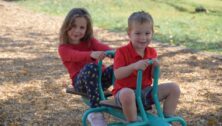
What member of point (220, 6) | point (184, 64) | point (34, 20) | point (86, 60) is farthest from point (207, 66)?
point (220, 6)

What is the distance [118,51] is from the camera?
3320 mm

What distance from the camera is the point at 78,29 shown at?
3.85 metres

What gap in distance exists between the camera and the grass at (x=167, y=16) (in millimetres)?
10047

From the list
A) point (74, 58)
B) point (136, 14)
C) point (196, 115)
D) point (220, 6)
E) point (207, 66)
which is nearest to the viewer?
point (136, 14)

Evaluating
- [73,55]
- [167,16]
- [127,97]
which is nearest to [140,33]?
[127,97]

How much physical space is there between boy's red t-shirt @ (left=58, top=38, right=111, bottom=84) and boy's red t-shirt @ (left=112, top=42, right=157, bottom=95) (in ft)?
1.30

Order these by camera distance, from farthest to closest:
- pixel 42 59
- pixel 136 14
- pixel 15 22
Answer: pixel 15 22 → pixel 42 59 → pixel 136 14

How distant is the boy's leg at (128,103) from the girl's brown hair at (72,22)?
951mm

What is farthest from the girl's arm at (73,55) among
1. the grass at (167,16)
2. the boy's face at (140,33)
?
the grass at (167,16)

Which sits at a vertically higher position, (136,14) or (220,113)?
(136,14)

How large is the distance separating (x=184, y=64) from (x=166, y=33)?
381cm

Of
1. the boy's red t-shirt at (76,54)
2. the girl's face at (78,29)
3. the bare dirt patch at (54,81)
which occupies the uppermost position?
the girl's face at (78,29)

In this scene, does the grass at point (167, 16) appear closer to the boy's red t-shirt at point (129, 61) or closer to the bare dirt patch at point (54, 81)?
the bare dirt patch at point (54, 81)

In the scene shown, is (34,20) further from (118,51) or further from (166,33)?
(118,51)
